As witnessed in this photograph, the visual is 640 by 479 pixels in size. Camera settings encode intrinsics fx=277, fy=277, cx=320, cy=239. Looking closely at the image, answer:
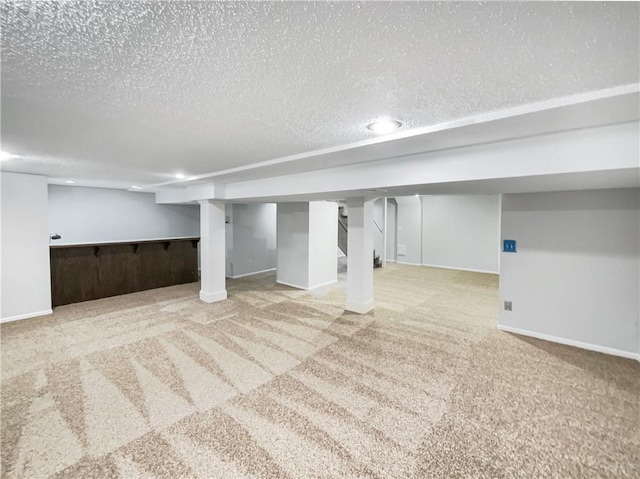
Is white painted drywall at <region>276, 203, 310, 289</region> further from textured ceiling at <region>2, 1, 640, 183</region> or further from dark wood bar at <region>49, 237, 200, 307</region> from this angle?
textured ceiling at <region>2, 1, 640, 183</region>

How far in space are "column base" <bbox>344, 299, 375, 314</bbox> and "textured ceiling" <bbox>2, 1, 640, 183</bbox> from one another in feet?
9.84

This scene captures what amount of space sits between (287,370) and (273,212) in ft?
18.3

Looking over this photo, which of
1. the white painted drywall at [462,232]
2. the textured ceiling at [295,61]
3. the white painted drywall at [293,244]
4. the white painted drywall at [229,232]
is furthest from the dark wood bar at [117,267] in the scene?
the white painted drywall at [462,232]

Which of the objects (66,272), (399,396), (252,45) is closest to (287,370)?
(399,396)

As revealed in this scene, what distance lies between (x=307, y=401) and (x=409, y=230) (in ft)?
24.8

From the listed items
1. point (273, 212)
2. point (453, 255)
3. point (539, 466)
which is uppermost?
point (273, 212)

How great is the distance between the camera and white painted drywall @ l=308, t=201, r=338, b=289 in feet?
19.3

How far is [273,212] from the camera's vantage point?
7.81 metres

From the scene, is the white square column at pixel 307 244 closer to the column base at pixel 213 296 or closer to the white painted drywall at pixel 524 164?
the column base at pixel 213 296

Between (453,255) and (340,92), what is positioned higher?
(340,92)

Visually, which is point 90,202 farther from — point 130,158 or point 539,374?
point 539,374

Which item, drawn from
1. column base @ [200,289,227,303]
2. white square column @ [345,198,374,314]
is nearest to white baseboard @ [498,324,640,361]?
white square column @ [345,198,374,314]

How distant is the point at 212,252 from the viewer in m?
5.03

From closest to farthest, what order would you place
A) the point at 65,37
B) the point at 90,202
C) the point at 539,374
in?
the point at 65,37 → the point at 539,374 → the point at 90,202
